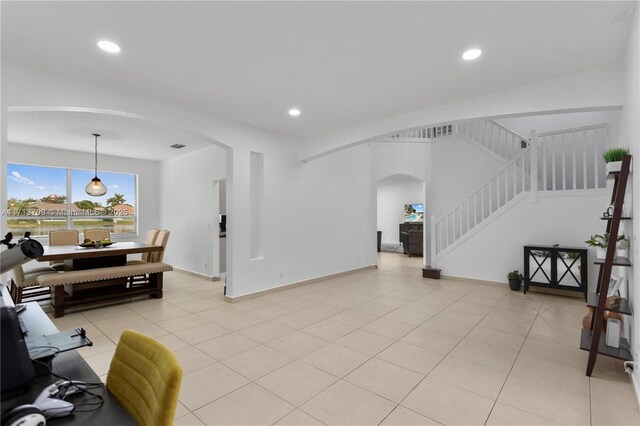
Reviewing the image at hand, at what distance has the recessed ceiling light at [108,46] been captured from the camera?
2715mm

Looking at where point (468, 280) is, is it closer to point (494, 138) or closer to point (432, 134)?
point (494, 138)

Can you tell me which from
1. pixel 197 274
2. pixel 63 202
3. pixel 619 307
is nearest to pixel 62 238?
pixel 63 202

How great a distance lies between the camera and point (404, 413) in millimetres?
2166

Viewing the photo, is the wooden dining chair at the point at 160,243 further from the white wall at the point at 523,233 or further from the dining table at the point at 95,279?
the white wall at the point at 523,233

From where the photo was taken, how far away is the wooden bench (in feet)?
14.1

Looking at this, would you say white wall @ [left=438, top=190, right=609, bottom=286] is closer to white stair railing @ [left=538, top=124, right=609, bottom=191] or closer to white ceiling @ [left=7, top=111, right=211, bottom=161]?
white stair railing @ [left=538, top=124, right=609, bottom=191]

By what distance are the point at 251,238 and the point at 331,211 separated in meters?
1.94

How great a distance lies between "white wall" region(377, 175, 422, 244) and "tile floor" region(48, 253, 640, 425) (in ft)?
21.3

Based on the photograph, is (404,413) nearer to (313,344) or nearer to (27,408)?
(313,344)

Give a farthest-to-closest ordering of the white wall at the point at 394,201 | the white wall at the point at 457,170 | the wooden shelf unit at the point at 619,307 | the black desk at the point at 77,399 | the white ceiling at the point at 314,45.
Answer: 1. the white wall at the point at 394,201
2. the white wall at the point at 457,170
3. the wooden shelf unit at the point at 619,307
4. the white ceiling at the point at 314,45
5. the black desk at the point at 77,399

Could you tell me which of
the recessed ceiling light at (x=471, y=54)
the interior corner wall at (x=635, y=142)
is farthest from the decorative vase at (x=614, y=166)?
the recessed ceiling light at (x=471, y=54)

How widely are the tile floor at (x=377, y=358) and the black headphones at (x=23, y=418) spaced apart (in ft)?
4.69

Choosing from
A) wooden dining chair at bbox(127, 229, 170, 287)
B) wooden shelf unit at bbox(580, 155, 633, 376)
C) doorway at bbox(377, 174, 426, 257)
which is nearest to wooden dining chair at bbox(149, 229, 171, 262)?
wooden dining chair at bbox(127, 229, 170, 287)

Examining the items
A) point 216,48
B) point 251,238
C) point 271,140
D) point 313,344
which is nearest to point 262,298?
point 251,238
